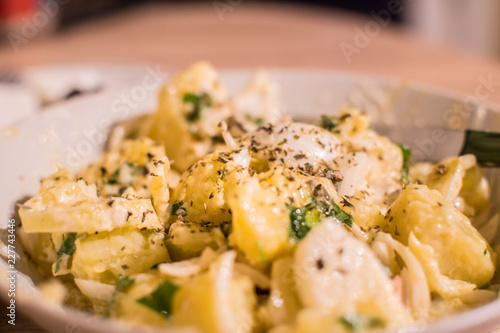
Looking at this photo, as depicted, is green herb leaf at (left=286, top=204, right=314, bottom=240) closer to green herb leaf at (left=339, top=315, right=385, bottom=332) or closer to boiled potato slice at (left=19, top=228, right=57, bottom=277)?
green herb leaf at (left=339, top=315, right=385, bottom=332)

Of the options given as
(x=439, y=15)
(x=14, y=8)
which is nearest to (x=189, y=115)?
(x=14, y=8)

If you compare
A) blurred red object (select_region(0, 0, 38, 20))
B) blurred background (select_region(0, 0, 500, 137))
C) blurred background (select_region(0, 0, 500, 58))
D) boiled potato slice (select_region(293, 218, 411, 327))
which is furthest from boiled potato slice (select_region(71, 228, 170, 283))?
blurred background (select_region(0, 0, 500, 58))

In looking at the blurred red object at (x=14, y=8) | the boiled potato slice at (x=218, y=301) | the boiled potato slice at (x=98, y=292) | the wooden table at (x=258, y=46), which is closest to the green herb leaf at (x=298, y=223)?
the boiled potato slice at (x=218, y=301)

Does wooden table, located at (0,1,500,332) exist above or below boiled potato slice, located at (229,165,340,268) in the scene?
below

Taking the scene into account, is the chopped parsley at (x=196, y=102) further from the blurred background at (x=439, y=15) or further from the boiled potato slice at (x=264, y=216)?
the blurred background at (x=439, y=15)

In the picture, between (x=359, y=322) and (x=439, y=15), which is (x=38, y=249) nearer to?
(x=359, y=322)

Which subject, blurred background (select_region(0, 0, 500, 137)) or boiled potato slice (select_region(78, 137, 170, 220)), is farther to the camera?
blurred background (select_region(0, 0, 500, 137))

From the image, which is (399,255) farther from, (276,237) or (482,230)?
(482,230)
